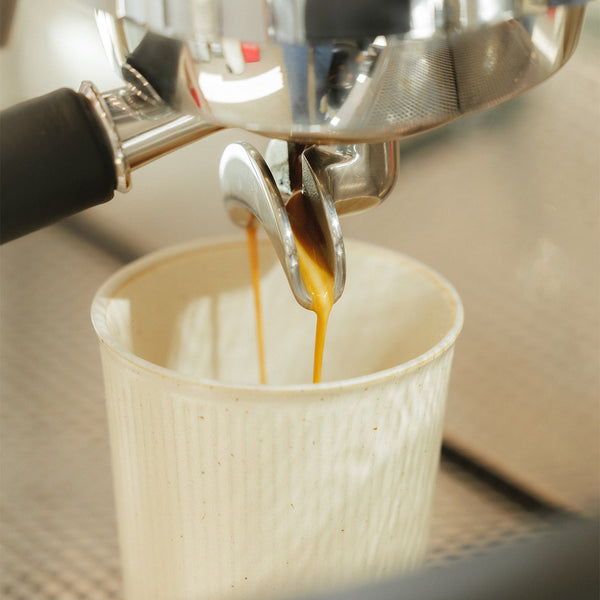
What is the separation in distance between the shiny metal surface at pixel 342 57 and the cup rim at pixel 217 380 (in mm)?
73

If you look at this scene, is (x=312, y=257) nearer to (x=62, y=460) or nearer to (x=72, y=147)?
(x=72, y=147)

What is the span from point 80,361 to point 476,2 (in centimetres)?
32

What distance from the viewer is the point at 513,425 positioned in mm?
419

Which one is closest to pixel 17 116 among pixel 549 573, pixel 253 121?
pixel 253 121

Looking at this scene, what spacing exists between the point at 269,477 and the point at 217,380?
51 mm

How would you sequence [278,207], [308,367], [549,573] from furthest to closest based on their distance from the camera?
[308,367]
[278,207]
[549,573]

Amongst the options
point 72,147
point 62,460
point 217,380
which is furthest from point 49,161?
point 62,460

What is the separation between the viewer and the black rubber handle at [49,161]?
0.68 ft

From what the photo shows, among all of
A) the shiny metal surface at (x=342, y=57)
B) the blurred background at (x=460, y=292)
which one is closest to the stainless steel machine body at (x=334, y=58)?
the shiny metal surface at (x=342, y=57)

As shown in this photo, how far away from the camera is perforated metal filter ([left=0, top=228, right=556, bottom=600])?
0.36 meters

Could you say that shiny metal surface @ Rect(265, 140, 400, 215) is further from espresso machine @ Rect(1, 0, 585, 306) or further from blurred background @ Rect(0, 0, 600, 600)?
blurred background @ Rect(0, 0, 600, 600)

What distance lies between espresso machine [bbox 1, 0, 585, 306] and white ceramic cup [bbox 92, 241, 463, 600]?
0.14ft

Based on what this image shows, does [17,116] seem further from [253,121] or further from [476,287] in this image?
[476,287]

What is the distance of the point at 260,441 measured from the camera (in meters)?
0.24
